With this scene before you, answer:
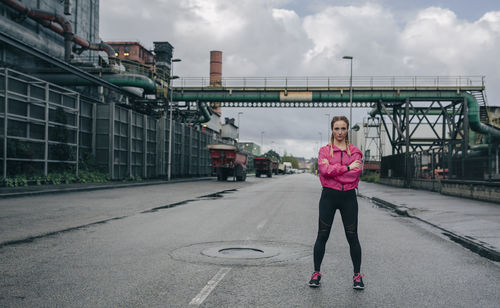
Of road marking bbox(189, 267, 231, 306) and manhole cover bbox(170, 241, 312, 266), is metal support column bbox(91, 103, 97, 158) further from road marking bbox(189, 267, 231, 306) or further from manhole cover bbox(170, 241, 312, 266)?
road marking bbox(189, 267, 231, 306)

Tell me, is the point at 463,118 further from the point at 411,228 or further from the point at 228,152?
the point at 411,228

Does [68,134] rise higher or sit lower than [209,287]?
higher

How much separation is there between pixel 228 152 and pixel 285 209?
2444 centimetres

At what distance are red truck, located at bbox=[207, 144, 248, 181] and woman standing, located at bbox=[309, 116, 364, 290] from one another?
3359 cm

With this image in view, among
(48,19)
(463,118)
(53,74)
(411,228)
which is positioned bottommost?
(411,228)

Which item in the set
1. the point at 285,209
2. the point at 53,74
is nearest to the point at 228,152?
the point at 53,74

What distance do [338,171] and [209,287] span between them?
1.90m

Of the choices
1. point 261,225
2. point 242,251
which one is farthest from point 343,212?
point 261,225

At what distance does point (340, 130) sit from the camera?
5.05 m

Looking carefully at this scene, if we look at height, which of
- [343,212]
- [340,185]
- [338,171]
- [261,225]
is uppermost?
[338,171]

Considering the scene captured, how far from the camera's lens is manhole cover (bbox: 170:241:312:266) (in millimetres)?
6421

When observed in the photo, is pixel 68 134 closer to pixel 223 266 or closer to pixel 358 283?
pixel 223 266

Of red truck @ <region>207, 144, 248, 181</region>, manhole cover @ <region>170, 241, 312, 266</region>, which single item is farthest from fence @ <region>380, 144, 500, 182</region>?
red truck @ <region>207, 144, 248, 181</region>

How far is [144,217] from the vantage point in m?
11.6
